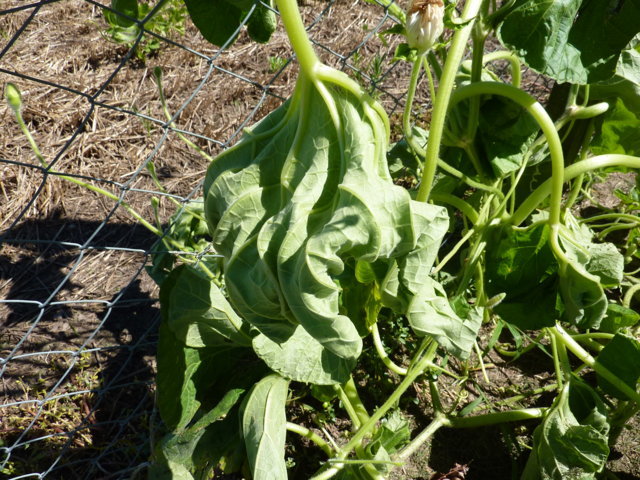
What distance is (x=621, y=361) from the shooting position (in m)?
1.77

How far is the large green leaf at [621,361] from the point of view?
173cm

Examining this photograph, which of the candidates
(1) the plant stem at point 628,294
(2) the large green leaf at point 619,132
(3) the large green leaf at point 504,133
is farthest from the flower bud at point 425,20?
(1) the plant stem at point 628,294

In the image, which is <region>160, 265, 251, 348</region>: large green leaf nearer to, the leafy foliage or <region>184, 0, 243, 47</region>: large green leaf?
the leafy foliage

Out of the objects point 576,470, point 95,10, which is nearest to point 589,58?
point 576,470

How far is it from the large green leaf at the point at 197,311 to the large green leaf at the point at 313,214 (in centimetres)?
26

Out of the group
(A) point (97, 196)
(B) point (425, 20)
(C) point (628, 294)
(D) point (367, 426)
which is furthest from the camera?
(A) point (97, 196)

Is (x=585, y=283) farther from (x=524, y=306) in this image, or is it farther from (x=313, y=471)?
(x=313, y=471)

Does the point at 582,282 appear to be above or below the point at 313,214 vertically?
below

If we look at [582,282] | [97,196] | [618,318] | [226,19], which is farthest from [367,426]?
[97,196]

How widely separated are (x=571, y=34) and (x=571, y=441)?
1.08 metres

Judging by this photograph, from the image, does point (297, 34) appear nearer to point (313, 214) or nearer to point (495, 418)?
point (313, 214)

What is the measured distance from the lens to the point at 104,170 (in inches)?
98.0

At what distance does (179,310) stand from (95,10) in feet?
6.77

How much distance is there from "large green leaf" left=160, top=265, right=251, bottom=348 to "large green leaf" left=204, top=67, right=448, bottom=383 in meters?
0.26
